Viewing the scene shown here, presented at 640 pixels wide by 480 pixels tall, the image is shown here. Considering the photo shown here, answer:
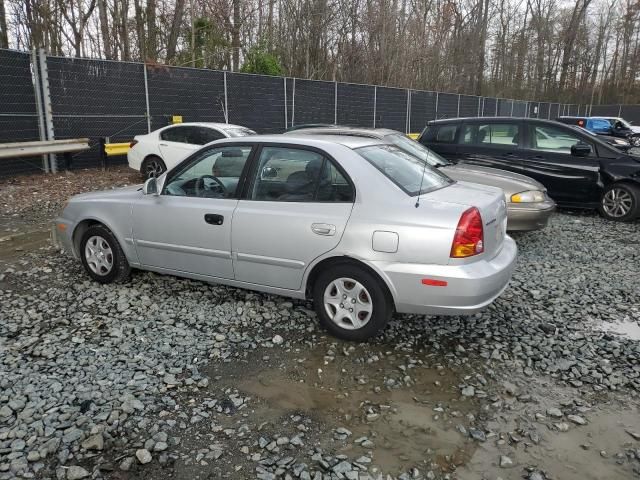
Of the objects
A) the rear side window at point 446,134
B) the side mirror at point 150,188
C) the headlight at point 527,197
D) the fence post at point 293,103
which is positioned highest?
the fence post at point 293,103

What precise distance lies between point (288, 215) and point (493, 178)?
404cm

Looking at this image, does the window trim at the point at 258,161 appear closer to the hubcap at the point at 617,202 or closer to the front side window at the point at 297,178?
the front side window at the point at 297,178

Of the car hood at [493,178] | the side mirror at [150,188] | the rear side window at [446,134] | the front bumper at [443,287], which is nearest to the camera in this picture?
the front bumper at [443,287]

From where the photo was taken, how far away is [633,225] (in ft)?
27.8

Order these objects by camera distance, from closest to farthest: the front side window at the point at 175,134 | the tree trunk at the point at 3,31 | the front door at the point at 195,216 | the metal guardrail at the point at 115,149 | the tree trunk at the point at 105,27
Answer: the front door at the point at 195,216 → the front side window at the point at 175,134 → the metal guardrail at the point at 115,149 → the tree trunk at the point at 3,31 → the tree trunk at the point at 105,27

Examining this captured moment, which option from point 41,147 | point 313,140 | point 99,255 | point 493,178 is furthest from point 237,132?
point 313,140

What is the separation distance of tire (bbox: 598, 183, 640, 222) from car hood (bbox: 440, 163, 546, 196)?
222 cm

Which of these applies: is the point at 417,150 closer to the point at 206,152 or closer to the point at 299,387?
the point at 206,152

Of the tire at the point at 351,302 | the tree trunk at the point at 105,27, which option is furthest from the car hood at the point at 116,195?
the tree trunk at the point at 105,27

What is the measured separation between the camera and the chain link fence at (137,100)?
448 inches

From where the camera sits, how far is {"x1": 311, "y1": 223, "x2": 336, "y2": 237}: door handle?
3959 millimetres

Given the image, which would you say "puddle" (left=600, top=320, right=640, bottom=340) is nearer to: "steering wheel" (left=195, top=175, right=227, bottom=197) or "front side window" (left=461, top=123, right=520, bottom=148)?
"steering wheel" (left=195, top=175, right=227, bottom=197)

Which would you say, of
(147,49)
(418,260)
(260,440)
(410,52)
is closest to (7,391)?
(260,440)

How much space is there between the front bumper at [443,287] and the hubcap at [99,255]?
2.93 m
